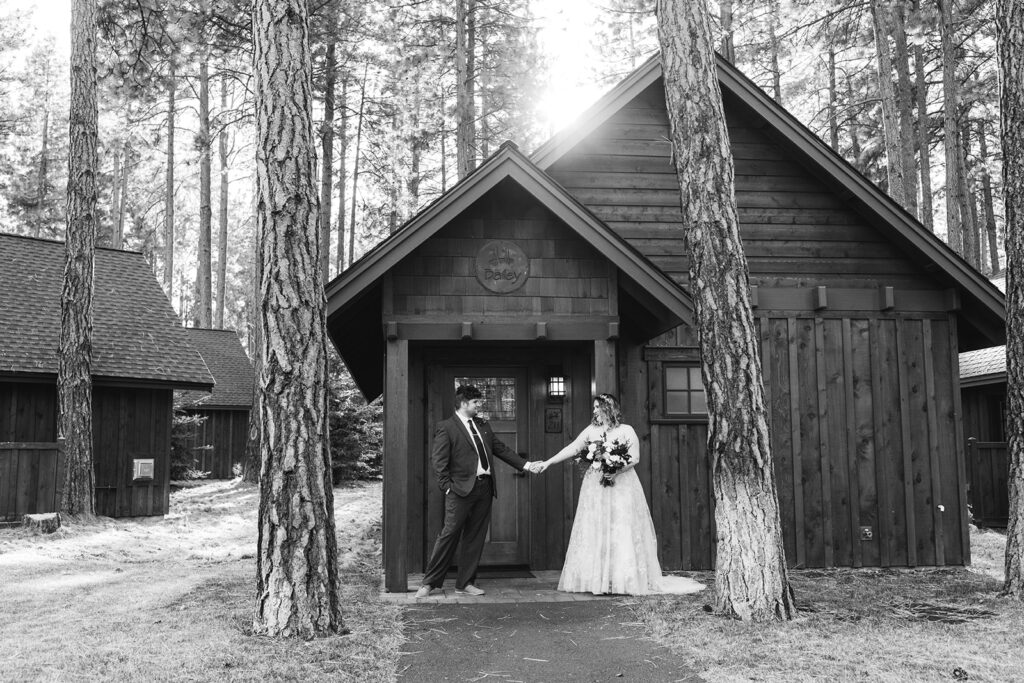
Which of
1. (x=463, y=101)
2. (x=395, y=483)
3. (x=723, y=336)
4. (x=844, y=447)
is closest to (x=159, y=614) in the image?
(x=395, y=483)

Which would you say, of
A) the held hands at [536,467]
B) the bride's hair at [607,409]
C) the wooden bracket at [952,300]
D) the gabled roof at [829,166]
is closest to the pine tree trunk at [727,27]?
the gabled roof at [829,166]

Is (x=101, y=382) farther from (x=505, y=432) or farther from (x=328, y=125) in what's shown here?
(x=328, y=125)

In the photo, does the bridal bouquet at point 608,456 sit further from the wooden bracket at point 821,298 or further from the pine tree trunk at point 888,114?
the pine tree trunk at point 888,114

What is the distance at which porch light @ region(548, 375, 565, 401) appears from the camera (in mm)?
9969

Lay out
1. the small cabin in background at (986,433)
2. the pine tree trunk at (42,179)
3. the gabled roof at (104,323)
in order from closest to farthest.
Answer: the small cabin in background at (986,433), the gabled roof at (104,323), the pine tree trunk at (42,179)

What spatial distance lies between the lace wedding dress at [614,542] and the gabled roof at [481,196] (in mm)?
1492

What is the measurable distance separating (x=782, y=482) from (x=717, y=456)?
3494 millimetres

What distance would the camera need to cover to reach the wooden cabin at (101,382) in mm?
12922

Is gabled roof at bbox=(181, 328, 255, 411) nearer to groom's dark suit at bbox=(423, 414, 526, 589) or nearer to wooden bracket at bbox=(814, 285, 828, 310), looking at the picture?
groom's dark suit at bbox=(423, 414, 526, 589)

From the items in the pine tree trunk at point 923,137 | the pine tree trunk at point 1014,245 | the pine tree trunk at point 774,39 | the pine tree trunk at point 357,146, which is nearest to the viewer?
the pine tree trunk at point 1014,245

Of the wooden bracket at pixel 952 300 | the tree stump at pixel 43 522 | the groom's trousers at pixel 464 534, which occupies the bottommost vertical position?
the tree stump at pixel 43 522

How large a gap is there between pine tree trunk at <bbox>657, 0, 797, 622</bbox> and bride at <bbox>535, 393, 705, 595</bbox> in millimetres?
1346

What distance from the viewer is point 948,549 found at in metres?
9.94

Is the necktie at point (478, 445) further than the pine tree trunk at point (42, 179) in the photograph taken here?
No
